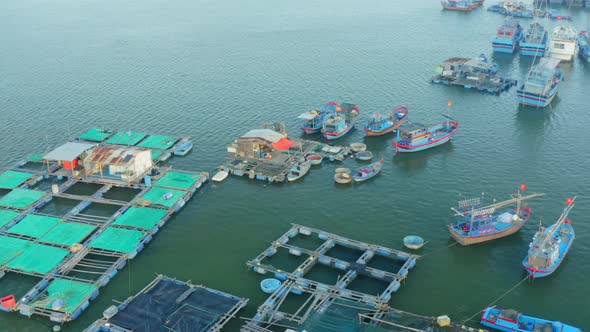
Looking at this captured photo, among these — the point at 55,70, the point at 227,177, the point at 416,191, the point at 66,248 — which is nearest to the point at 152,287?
the point at 66,248

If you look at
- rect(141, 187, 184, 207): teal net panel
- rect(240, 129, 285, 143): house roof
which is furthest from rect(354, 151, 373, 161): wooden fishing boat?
rect(141, 187, 184, 207): teal net panel

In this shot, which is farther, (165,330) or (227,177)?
(227,177)

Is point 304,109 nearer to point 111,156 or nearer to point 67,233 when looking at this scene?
point 111,156

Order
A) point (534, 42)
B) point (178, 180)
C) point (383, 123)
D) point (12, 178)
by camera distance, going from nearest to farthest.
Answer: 1. point (178, 180)
2. point (12, 178)
3. point (383, 123)
4. point (534, 42)


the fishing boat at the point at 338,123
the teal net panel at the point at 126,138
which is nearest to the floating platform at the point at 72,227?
the teal net panel at the point at 126,138

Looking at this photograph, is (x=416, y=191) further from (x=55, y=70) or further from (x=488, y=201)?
(x=55, y=70)

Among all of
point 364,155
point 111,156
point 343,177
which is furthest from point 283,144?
point 111,156

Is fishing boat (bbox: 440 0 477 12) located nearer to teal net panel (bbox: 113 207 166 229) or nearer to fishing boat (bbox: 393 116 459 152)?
fishing boat (bbox: 393 116 459 152)
